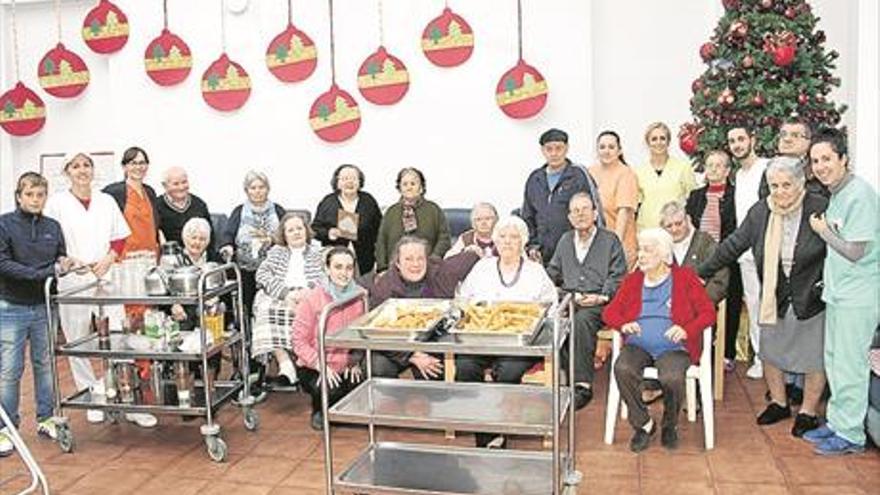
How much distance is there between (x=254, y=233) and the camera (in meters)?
5.52

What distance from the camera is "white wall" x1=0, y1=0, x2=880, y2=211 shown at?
255 inches

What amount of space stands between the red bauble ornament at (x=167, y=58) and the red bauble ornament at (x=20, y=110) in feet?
3.86

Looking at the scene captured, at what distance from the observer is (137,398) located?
14.6 ft

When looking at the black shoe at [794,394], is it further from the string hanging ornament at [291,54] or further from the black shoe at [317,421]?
the string hanging ornament at [291,54]

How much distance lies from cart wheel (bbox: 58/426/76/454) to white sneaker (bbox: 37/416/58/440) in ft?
0.44

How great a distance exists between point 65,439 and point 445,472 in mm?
2106

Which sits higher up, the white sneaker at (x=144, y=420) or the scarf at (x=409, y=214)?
the scarf at (x=409, y=214)

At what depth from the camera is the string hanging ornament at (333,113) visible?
684cm

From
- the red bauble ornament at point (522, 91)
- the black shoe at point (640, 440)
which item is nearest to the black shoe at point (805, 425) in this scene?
the black shoe at point (640, 440)

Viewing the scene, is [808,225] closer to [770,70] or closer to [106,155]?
[770,70]

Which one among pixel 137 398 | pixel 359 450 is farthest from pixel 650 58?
pixel 137 398

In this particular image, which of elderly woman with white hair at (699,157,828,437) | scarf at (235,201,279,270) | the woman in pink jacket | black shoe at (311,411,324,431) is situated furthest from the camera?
scarf at (235,201,279,270)

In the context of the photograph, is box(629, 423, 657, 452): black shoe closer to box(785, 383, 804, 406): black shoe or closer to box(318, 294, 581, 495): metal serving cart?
box(318, 294, 581, 495): metal serving cart

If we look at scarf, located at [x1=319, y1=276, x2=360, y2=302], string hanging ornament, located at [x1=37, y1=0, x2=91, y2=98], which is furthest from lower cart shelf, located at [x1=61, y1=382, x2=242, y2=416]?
string hanging ornament, located at [x1=37, y1=0, x2=91, y2=98]
